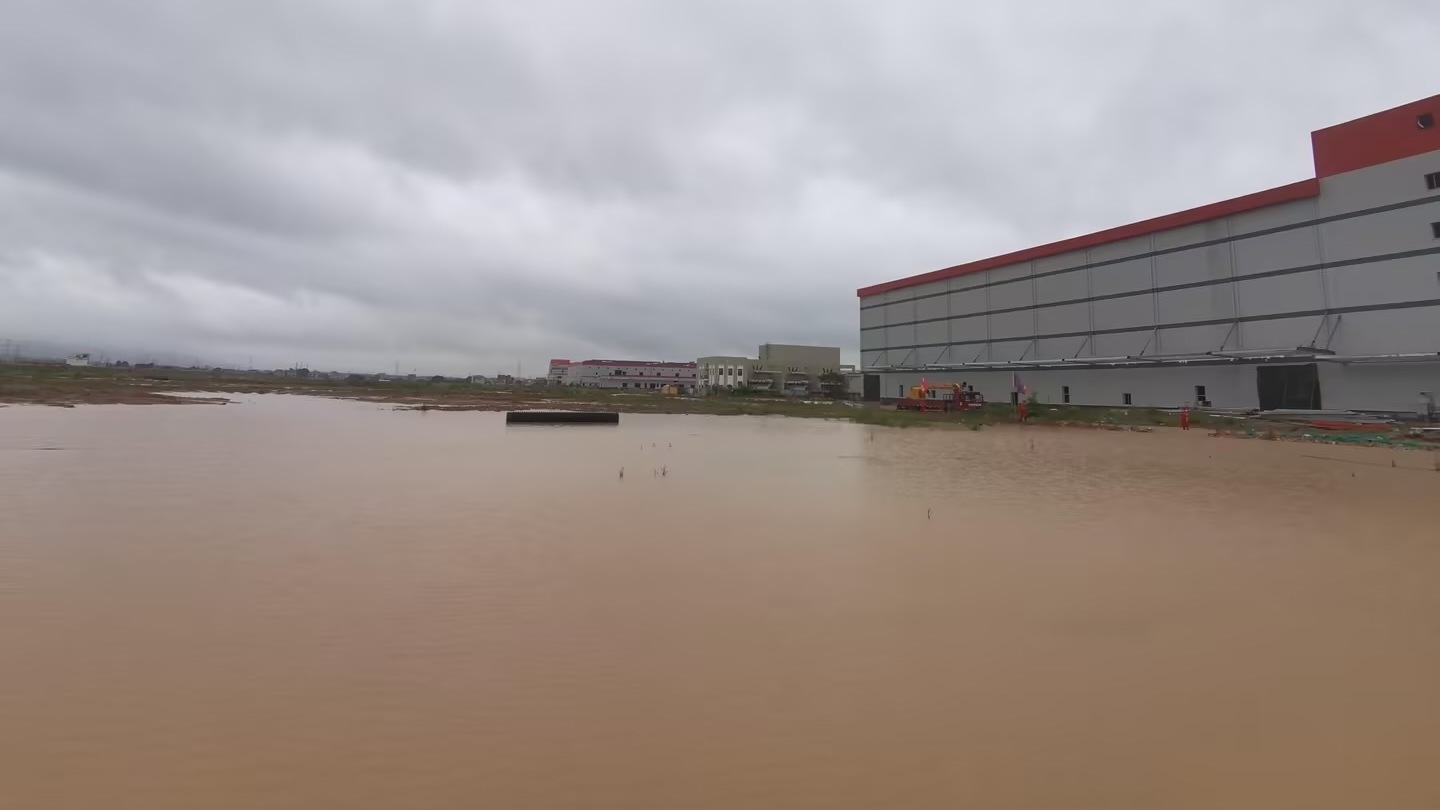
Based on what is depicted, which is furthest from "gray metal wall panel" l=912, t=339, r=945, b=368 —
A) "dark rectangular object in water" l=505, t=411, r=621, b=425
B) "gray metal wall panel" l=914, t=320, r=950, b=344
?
"dark rectangular object in water" l=505, t=411, r=621, b=425

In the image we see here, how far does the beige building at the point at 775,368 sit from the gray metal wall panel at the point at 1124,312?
2389 inches

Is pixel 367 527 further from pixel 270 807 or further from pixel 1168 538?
pixel 1168 538

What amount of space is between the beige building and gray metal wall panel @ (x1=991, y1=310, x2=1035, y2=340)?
5331 centimetres

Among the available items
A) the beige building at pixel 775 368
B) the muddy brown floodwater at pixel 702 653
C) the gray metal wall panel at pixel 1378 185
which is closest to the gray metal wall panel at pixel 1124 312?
the gray metal wall panel at pixel 1378 185

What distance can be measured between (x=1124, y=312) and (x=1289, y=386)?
9.44 m

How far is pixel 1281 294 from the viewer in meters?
30.6

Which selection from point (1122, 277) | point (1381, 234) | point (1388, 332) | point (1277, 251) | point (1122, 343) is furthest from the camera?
point (1122, 277)

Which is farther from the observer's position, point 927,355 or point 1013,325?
point 927,355

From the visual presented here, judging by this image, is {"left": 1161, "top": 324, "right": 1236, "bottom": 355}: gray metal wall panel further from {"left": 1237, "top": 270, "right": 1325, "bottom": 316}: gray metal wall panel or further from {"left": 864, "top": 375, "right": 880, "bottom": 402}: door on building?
{"left": 864, "top": 375, "right": 880, "bottom": 402}: door on building

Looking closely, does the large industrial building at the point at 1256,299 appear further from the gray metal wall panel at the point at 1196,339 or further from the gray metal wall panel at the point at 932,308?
the gray metal wall panel at the point at 932,308

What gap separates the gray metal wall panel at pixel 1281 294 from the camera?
2928 centimetres

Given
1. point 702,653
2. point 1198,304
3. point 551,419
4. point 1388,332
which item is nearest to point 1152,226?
point 1198,304

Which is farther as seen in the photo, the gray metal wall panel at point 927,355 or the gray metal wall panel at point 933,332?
the gray metal wall panel at point 927,355

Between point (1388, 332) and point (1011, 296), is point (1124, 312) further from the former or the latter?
point (1388, 332)
